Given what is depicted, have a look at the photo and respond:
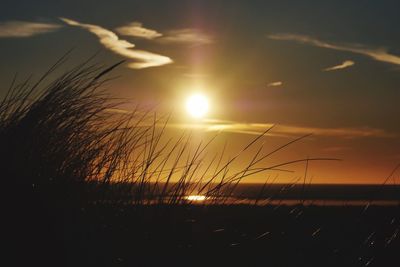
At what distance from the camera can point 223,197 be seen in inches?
165

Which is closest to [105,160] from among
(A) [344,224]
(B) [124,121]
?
(B) [124,121]

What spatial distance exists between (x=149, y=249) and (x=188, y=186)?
71 cm

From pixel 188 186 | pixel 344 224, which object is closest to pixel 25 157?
pixel 188 186

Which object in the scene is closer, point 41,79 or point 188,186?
point 188,186

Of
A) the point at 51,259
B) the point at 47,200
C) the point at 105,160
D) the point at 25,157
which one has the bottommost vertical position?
the point at 51,259

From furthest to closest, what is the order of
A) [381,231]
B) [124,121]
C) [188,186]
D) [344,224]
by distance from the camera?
[381,231], [344,224], [124,121], [188,186]

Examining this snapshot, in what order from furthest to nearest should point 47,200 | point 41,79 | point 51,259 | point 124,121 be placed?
point 124,121 < point 41,79 < point 47,200 < point 51,259

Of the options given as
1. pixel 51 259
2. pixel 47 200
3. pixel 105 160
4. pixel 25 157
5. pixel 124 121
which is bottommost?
pixel 51 259

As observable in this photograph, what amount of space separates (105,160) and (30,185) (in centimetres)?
88

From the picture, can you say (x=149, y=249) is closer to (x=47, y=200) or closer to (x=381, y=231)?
(x=47, y=200)

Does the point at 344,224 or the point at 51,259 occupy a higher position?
the point at 344,224

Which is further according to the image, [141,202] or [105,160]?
[105,160]

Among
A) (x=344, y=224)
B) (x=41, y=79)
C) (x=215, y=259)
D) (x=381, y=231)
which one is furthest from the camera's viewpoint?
(x=381, y=231)

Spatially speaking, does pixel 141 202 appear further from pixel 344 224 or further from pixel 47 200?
pixel 344 224
